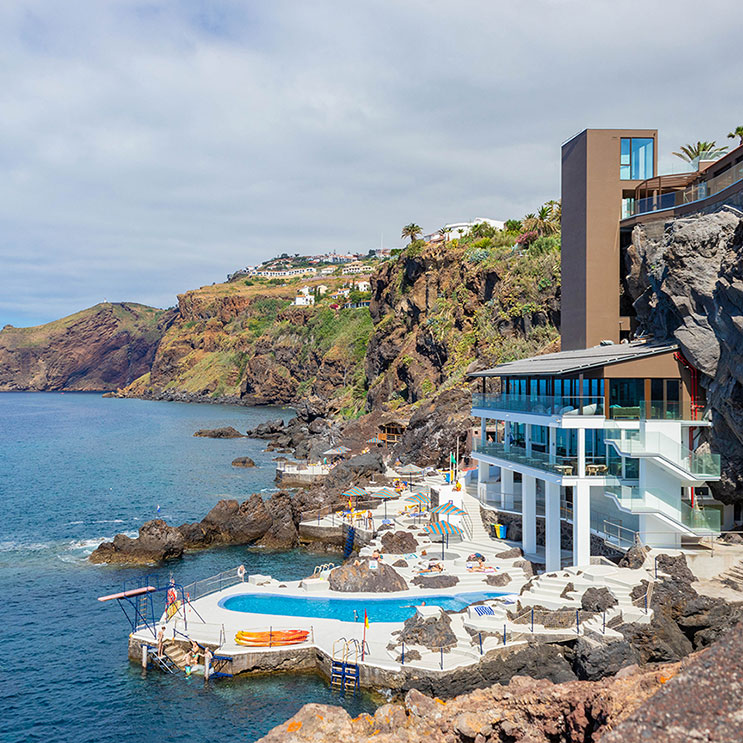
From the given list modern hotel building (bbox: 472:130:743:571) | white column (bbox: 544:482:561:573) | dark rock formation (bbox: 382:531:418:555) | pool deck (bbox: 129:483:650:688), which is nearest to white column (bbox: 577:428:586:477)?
modern hotel building (bbox: 472:130:743:571)

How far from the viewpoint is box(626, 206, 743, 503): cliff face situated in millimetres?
24125

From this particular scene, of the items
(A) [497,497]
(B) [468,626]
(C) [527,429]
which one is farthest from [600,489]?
(B) [468,626]

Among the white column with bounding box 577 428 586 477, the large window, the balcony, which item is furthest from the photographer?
the large window

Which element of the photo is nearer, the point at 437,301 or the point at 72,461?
the point at 72,461

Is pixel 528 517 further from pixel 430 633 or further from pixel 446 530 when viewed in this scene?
pixel 430 633

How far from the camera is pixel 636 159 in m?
39.8

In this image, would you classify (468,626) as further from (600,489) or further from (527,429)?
(527,429)

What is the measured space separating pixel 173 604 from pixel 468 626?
40.2ft

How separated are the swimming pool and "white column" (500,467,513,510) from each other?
865 centimetres

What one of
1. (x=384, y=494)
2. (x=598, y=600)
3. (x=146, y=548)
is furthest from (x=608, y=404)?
(x=146, y=548)

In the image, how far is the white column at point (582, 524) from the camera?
27.5 m

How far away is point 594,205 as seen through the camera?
39812 millimetres

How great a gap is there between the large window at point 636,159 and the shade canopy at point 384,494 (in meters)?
26.9

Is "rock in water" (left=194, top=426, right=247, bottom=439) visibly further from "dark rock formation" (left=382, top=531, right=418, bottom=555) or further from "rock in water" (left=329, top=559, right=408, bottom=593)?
"rock in water" (left=329, top=559, right=408, bottom=593)
